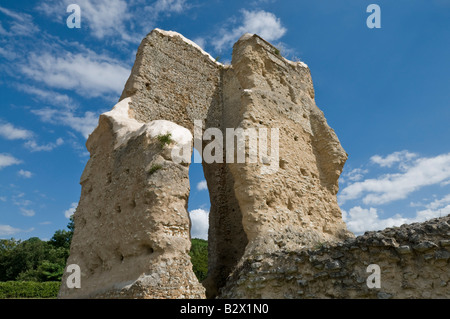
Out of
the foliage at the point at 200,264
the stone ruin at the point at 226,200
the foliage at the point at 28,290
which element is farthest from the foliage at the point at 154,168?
the foliage at the point at 28,290

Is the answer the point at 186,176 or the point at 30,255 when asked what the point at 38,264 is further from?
the point at 186,176

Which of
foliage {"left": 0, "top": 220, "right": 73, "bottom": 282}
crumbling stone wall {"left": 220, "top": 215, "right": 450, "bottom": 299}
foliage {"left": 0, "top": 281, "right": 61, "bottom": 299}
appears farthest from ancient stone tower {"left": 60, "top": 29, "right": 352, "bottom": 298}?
foliage {"left": 0, "top": 220, "right": 73, "bottom": 282}

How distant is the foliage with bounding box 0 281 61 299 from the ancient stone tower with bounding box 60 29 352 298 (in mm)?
17292

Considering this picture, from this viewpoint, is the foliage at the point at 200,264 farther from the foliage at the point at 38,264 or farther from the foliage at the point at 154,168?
the foliage at the point at 154,168

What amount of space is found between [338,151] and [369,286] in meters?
6.28

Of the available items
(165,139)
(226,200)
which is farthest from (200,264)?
(165,139)

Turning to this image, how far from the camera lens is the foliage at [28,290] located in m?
21.1

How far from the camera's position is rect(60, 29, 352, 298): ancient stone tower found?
5.82 m

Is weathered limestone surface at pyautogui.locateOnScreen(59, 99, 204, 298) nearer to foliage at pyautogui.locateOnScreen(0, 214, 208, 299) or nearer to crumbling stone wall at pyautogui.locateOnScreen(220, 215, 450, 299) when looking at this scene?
crumbling stone wall at pyautogui.locateOnScreen(220, 215, 450, 299)

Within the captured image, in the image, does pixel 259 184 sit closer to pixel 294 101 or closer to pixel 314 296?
pixel 314 296

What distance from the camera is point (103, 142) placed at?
805cm

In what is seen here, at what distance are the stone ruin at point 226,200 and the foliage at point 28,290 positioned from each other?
677 inches

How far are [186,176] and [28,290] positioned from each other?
68.5 ft
